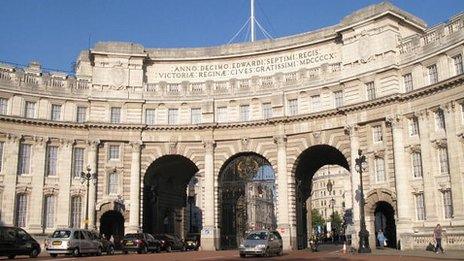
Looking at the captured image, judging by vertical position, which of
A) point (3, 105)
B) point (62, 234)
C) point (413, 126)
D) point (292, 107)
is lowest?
point (62, 234)

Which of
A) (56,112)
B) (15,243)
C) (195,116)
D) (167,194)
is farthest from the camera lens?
(167,194)

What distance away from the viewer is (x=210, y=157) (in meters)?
55.3

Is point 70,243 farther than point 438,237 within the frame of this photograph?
No

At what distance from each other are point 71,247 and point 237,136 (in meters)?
23.8

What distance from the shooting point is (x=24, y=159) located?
52250 mm

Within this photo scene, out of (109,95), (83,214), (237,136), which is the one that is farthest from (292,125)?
(83,214)

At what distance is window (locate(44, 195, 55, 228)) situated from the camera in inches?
2063

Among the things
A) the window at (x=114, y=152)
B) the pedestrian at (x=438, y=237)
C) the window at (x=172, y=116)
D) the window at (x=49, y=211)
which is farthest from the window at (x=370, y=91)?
the window at (x=49, y=211)

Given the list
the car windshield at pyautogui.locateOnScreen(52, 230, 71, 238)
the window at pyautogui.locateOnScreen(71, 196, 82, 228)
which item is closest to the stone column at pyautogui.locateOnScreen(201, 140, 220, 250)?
the window at pyautogui.locateOnScreen(71, 196, 82, 228)

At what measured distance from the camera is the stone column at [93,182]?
52688 mm

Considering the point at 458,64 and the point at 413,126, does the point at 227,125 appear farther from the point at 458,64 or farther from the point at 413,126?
the point at 458,64

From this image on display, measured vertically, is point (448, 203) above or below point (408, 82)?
below

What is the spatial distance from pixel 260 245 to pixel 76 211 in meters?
24.8

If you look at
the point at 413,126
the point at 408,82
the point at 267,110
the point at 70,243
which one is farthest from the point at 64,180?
the point at 408,82
